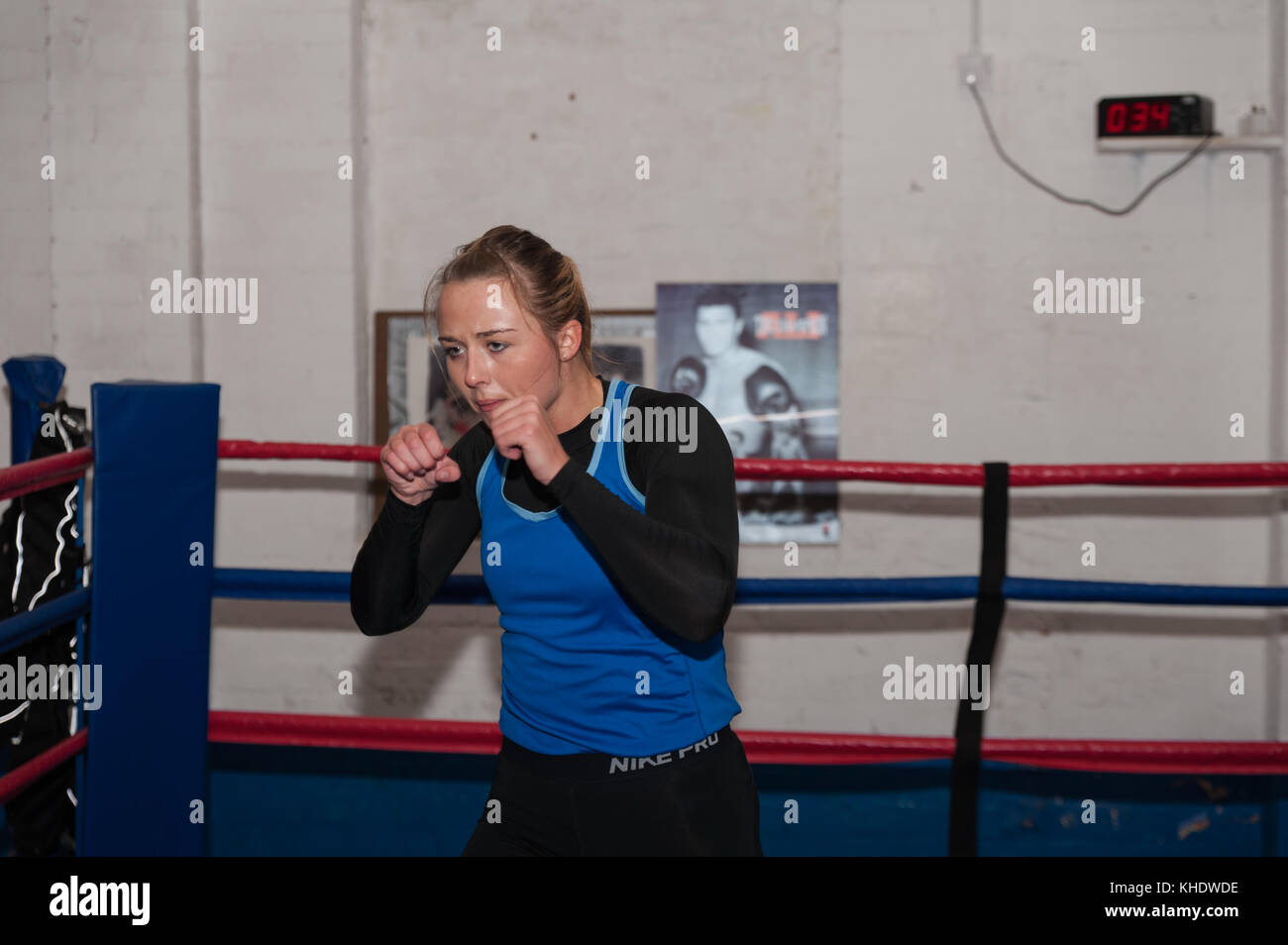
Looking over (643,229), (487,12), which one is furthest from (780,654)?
(487,12)

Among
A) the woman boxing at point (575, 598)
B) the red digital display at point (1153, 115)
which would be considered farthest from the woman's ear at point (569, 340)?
the red digital display at point (1153, 115)

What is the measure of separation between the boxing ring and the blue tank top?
31.0 inches

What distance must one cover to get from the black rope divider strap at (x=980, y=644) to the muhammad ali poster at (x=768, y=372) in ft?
4.19

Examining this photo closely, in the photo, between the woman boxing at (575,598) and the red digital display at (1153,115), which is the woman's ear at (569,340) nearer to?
the woman boxing at (575,598)

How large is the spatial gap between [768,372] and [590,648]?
222 cm

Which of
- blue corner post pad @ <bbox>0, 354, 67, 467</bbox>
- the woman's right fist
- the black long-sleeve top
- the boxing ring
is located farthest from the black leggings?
blue corner post pad @ <bbox>0, 354, 67, 467</bbox>

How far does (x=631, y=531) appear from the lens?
109cm

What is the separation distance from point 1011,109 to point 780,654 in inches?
69.0

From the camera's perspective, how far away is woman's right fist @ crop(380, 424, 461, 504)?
1226 millimetres

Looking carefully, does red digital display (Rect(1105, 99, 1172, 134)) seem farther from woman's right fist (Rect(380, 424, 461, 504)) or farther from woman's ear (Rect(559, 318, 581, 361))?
woman's right fist (Rect(380, 424, 461, 504))

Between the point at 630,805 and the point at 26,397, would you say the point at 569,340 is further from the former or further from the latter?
the point at 26,397

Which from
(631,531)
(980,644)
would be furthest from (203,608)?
(980,644)

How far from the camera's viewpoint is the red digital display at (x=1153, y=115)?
→ 10.2 feet

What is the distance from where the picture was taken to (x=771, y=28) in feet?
10.9
